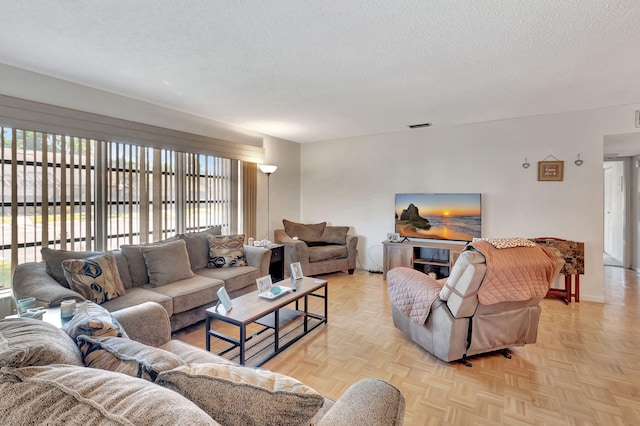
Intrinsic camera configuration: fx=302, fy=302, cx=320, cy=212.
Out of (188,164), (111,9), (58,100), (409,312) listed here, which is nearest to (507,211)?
(409,312)

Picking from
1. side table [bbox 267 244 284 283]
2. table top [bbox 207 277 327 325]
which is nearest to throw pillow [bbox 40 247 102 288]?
table top [bbox 207 277 327 325]

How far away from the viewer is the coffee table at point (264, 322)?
2188 millimetres

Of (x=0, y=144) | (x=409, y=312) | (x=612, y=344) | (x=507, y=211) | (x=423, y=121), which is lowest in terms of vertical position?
(x=612, y=344)

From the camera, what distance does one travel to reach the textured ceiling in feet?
5.81

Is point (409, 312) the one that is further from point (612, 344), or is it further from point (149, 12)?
point (149, 12)

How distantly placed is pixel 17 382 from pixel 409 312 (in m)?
2.40

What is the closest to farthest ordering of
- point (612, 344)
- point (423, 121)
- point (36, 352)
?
point (36, 352), point (612, 344), point (423, 121)

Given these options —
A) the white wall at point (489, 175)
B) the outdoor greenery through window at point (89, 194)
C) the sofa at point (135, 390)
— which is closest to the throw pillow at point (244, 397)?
the sofa at point (135, 390)

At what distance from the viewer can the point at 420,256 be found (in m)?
4.70

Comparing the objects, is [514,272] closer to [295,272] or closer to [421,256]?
[295,272]

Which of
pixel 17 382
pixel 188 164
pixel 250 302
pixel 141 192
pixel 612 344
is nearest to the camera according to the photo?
pixel 17 382

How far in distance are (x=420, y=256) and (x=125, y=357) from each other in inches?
170

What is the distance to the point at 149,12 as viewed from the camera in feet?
5.83

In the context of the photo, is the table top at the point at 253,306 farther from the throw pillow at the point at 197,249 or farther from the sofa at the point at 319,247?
the sofa at the point at 319,247
